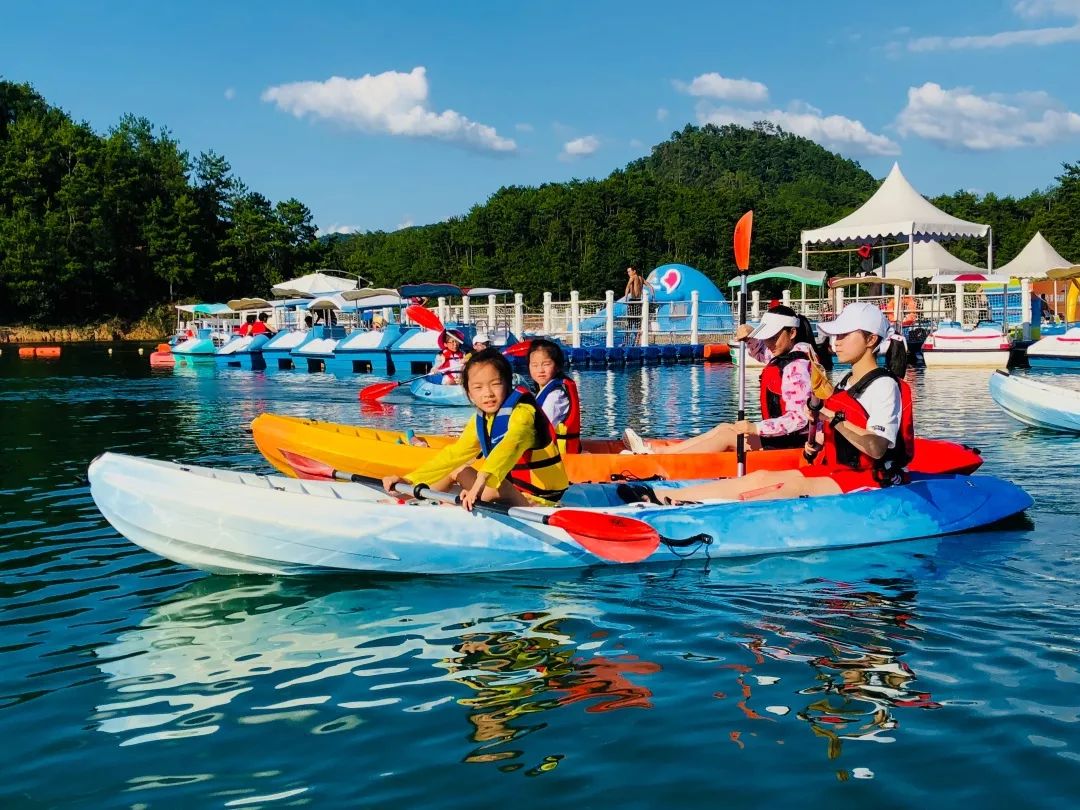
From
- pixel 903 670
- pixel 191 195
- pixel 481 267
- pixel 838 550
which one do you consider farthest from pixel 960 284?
pixel 191 195

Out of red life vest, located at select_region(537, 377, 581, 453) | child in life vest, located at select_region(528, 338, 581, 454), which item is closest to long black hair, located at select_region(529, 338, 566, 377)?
child in life vest, located at select_region(528, 338, 581, 454)

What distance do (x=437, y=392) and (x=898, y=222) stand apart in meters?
15.6

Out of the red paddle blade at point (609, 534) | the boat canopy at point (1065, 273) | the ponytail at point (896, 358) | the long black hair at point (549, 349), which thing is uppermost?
the boat canopy at point (1065, 273)

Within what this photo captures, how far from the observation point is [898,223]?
28.2 metres

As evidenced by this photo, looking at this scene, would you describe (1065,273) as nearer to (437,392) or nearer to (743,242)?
(437,392)

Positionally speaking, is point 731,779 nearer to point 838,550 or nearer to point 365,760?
point 365,760

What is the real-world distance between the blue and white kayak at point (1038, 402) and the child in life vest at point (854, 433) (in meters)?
6.94

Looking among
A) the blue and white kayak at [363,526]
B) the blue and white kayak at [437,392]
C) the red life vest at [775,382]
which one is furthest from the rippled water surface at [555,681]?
the blue and white kayak at [437,392]

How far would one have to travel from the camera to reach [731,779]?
12.3 ft

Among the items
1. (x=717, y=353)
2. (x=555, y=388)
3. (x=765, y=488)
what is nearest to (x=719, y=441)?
(x=765, y=488)

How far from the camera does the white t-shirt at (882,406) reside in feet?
21.0

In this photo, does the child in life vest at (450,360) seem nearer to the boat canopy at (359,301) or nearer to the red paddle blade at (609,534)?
the red paddle blade at (609,534)

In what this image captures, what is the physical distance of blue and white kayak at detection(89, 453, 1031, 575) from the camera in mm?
6035

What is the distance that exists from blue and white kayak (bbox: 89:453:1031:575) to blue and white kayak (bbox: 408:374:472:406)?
38.0 feet
